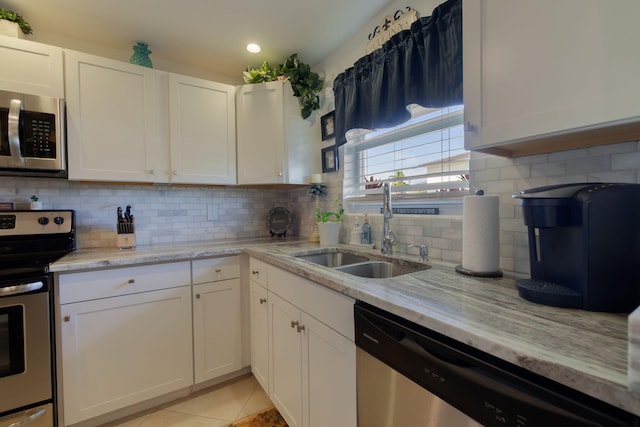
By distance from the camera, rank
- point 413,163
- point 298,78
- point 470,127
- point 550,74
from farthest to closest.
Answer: point 298,78 → point 413,163 → point 470,127 → point 550,74

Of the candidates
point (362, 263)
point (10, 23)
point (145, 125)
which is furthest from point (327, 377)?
point (10, 23)

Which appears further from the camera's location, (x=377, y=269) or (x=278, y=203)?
(x=278, y=203)

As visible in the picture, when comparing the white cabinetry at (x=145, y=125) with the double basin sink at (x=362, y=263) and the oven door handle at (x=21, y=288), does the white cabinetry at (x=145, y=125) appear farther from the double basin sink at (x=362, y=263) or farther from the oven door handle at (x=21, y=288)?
the double basin sink at (x=362, y=263)

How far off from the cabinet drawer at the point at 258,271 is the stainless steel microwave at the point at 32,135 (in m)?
1.32

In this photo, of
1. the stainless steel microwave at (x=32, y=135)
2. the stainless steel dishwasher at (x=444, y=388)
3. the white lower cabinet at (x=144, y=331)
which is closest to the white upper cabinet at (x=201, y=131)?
the stainless steel microwave at (x=32, y=135)

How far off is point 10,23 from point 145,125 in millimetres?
845

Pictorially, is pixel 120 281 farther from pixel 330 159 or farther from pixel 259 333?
pixel 330 159

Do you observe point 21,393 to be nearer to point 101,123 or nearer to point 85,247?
point 85,247

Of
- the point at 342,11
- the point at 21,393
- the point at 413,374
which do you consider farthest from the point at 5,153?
the point at 413,374

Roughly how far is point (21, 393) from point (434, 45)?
2695 millimetres

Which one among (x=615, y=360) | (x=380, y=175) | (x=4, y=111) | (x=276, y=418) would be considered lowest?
(x=276, y=418)

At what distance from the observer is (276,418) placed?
1674mm

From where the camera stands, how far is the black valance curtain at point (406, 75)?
4.24 ft

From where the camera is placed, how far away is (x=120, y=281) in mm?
1648
